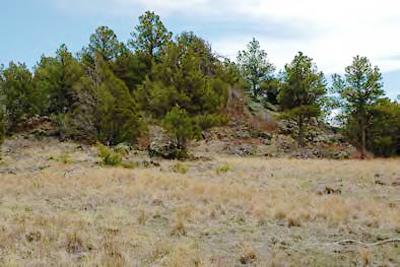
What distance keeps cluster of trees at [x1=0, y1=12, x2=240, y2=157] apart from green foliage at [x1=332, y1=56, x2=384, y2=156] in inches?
380

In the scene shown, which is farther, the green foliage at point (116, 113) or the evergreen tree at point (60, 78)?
the evergreen tree at point (60, 78)

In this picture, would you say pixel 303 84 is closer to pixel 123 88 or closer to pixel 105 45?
pixel 123 88

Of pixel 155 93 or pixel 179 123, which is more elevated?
pixel 155 93

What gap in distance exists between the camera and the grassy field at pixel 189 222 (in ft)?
20.3

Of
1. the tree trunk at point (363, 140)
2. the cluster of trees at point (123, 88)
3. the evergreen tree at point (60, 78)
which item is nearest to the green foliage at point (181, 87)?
the cluster of trees at point (123, 88)

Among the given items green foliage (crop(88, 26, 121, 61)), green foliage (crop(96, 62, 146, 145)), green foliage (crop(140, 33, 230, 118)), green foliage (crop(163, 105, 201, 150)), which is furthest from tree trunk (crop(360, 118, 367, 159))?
green foliage (crop(88, 26, 121, 61))

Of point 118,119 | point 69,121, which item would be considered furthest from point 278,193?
point 69,121

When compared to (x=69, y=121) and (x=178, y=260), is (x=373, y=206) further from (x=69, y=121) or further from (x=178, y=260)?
(x=69, y=121)

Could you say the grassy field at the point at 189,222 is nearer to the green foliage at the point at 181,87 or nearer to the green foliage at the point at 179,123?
the green foliage at the point at 179,123

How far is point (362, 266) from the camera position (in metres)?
5.88

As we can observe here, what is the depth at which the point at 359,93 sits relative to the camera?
3186 cm

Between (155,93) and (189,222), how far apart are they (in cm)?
1862

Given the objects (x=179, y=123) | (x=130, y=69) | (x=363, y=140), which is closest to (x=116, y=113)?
(x=179, y=123)

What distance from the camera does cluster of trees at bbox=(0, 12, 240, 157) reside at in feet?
85.0
